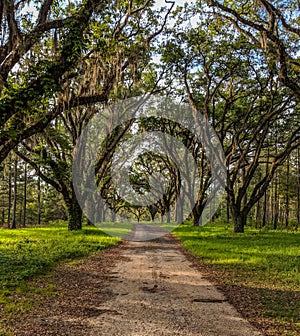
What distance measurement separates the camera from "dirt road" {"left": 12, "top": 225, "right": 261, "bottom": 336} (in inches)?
198

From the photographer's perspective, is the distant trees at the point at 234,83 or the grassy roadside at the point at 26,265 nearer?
the grassy roadside at the point at 26,265

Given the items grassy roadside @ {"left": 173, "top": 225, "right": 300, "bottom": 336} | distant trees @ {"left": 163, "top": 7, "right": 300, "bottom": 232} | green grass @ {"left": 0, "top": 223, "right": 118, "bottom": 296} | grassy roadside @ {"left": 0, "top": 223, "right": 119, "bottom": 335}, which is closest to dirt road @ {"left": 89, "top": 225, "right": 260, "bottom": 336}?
grassy roadside @ {"left": 173, "top": 225, "right": 300, "bottom": 336}

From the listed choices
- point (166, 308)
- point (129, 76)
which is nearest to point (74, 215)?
point (129, 76)

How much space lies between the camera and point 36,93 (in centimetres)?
888

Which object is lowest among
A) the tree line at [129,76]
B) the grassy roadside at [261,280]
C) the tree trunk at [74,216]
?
the grassy roadside at [261,280]

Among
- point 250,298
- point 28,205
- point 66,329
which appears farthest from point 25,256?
point 28,205

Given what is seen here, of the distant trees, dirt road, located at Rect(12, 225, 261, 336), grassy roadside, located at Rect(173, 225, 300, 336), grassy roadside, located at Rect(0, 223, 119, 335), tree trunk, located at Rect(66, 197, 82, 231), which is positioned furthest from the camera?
tree trunk, located at Rect(66, 197, 82, 231)

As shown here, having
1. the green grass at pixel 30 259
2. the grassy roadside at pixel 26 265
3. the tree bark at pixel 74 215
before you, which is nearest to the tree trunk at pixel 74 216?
the tree bark at pixel 74 215

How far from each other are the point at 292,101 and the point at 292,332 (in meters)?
18.9

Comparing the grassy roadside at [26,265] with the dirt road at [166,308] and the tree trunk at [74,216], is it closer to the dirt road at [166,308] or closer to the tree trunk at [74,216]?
the dirt road at [166,308]

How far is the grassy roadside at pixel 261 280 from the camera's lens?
18.7 feet

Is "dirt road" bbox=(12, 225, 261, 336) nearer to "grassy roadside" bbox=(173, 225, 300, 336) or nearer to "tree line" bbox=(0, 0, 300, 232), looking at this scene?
"grassy roadside" bbox=(173, 225, 300, 336)

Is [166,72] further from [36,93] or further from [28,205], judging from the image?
[28,205]

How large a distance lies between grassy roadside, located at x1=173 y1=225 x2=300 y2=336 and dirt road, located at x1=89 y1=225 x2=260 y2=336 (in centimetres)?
36
